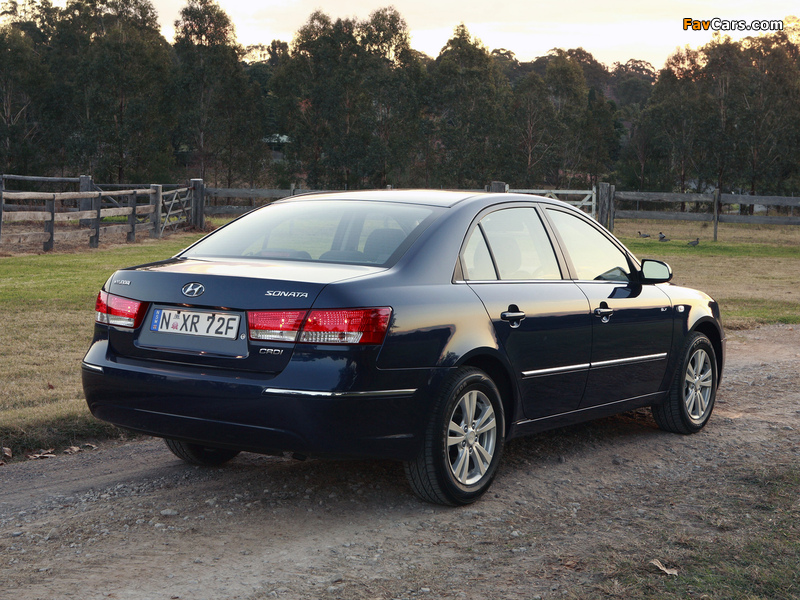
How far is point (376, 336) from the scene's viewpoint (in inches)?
169

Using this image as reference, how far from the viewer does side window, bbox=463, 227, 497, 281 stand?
16.4 feet

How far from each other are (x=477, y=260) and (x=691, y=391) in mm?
2521

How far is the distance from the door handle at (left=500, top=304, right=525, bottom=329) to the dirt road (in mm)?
914

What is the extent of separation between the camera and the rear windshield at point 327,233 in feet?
16.0

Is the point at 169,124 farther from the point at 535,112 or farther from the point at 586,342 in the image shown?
the point at 586,342

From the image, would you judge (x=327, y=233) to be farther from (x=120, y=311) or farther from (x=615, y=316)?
(x=615, y=316)

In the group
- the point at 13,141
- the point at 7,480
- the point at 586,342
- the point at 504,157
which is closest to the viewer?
the point at 7,480

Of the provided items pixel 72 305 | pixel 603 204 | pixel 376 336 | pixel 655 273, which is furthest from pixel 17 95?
pixel 376 336

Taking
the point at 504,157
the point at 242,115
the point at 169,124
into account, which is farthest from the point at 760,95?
the point at 169,124

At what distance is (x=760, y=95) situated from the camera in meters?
67.3

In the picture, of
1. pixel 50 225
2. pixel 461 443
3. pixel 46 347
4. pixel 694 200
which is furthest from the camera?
pixel 694 200

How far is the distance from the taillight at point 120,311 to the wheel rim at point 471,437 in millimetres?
1586

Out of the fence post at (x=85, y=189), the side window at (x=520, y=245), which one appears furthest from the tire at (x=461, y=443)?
the fence post at (x=85, y=189)

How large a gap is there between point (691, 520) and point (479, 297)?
1.49m
